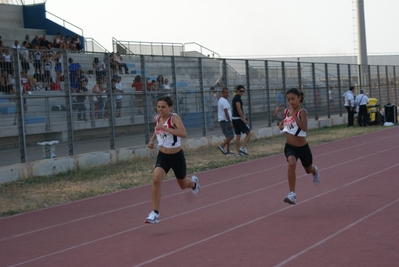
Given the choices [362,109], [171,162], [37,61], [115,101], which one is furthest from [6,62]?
[362,109]

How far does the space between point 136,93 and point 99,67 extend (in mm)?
1792

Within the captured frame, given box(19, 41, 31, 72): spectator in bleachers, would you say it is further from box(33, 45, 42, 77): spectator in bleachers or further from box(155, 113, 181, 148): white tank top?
box(155, 113, 181, 148): white tank top

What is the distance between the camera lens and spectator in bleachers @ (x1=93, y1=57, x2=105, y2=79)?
1753cm

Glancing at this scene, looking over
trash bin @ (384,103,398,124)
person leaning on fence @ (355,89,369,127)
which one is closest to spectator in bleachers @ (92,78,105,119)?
person leaning on fence @ (355,89,369,127)

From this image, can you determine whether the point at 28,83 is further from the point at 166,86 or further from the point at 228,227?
the point at 228,227

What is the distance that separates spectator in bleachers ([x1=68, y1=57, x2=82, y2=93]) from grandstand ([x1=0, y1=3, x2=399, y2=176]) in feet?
0.52

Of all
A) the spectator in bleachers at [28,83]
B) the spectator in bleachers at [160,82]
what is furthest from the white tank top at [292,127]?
the spectator in bleachers at [160,82]

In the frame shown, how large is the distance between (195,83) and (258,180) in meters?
8.60

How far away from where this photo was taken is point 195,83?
22.0 metres

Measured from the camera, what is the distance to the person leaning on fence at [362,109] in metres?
30.5

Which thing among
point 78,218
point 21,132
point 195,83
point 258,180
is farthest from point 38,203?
point 195,83

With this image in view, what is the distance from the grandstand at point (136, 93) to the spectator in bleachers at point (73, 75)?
0.52 ft

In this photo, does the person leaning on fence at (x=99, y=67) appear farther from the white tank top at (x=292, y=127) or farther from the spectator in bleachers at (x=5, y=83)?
the white tank top at (x=292, y=127)

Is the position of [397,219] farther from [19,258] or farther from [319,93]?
[319,93]
